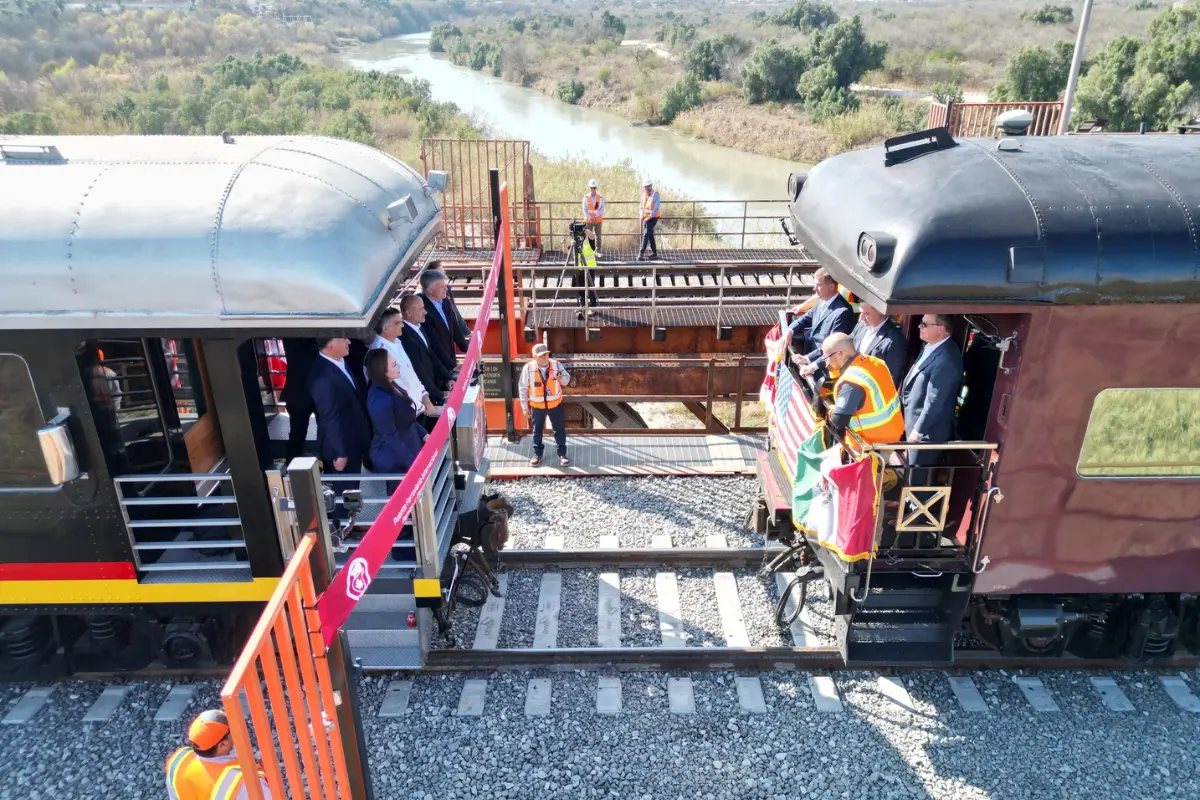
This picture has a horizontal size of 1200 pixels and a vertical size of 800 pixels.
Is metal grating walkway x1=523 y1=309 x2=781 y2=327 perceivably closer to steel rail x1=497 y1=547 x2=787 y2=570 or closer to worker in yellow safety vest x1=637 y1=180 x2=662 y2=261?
worker in yellow safety vest x1=637 y1=180 x2=662 y2=261

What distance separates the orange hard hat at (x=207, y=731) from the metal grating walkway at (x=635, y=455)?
5.06 m

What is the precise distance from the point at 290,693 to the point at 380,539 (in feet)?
4.08

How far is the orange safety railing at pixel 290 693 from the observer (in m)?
3.06

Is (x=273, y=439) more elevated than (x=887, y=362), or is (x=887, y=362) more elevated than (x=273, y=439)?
(x=887, y=362)

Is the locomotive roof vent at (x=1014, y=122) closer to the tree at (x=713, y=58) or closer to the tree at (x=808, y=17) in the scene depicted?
the tree at (x=713, y=58)

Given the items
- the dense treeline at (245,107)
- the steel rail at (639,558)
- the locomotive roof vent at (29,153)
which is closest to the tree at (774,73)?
the dense treeline at (245,107)

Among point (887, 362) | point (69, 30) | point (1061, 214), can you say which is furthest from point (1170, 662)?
point (69, 30)

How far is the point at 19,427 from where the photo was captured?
4.97 meters

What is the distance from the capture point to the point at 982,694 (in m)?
5.99

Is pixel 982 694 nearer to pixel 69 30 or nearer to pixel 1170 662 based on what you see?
pixel 1170 662

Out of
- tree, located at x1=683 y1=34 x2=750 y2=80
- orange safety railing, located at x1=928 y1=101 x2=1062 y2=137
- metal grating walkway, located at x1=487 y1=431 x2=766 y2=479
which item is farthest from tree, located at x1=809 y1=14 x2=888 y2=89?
metal grating walkway, located at x1=487 y1=431 x2=766 y2=479

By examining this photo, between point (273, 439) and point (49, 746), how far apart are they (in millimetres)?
2530

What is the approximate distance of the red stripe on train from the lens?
5.30 meters

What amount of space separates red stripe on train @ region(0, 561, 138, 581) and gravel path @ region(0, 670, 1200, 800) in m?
1.17
